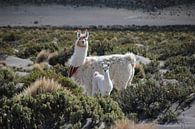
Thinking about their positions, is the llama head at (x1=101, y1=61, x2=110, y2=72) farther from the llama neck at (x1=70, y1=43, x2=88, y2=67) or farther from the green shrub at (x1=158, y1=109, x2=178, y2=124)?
the green shrub at (x1=158, y1=109, x2=178, y2=124)

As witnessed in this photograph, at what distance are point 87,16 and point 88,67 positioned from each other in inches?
2053

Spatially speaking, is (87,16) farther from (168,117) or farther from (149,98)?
(168,117)

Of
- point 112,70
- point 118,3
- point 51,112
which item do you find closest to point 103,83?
point 112,70

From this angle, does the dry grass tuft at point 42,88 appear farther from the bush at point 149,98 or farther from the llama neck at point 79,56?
the llama neck at point 79,56

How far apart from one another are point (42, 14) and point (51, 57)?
1772 inches

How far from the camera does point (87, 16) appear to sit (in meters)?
63.5

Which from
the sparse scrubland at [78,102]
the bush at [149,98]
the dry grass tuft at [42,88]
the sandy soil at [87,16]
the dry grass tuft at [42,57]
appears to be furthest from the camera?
the sandy soil at [87,16]

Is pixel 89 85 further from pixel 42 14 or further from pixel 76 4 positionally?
pixel 76 4

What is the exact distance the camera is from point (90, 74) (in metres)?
11.7

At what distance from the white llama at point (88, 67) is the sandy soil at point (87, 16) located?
43.3m

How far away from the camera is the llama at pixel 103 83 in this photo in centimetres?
1080

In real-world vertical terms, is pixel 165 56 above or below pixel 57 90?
below

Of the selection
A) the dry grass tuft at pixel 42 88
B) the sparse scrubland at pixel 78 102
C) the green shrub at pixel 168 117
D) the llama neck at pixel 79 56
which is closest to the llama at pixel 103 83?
the sparse scrubland at pixel 78 102

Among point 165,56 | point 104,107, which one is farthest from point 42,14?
point 104,107
